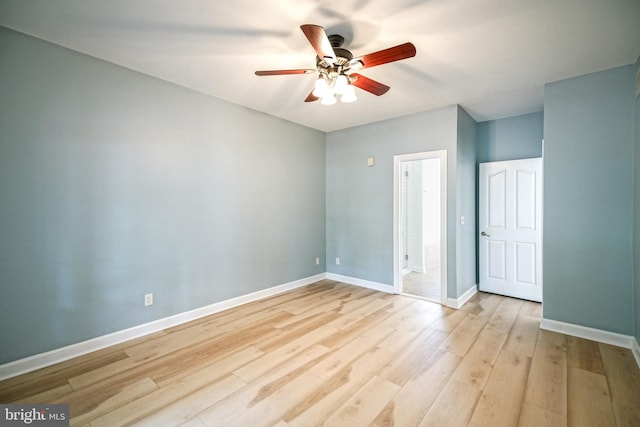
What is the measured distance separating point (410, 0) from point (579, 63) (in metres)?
2.03

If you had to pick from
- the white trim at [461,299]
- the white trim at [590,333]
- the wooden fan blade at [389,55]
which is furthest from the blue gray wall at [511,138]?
the wooden fan blade at [389,55]

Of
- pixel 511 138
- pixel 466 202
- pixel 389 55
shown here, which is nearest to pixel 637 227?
pixel 466 202

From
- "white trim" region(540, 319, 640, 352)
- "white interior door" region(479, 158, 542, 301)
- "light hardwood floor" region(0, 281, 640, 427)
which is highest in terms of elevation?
"white interior door" region(479, 158, 542, 301)

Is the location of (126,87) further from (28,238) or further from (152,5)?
(28,238)

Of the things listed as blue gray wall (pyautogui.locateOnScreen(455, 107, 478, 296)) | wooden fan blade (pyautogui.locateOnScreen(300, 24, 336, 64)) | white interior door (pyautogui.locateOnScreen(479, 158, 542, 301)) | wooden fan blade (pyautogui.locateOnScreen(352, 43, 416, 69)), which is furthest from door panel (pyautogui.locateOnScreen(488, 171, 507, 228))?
wooden fan blade (pyautogui.locateOnScreen(300, 24, 336, 64))

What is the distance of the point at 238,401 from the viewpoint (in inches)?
73.8

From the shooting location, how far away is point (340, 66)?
218 centimetres

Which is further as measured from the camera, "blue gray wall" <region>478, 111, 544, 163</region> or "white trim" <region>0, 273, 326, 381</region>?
"blue gray wall" <region>478, 111, 544, 163</region>

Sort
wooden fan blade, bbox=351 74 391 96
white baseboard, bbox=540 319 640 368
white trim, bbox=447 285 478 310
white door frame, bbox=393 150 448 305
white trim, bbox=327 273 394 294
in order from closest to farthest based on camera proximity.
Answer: wooden fan blade, bbox=351 74 391 96
white baseboard, bbox=540 319 640 368
white trim, bbox=447 285 478 310
white door frame, bbox=393 150 448 305
white trim, bbox=327 273 394 294

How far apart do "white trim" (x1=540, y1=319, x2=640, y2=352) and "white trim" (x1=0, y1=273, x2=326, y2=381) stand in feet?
11.4

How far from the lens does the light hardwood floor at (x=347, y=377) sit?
1.75 m

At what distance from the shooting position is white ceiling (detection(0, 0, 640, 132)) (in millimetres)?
1856

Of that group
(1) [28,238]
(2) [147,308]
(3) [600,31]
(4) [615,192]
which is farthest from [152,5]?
(4) [615,192]

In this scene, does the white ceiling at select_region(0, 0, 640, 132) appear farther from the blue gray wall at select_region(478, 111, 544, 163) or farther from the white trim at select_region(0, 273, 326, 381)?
the white trim at select_region(0, 273, 326, 381)
